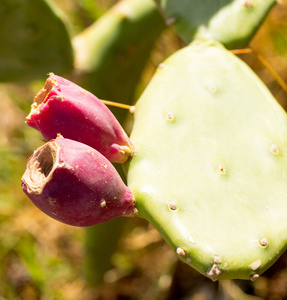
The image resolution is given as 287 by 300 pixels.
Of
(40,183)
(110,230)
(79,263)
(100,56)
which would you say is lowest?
(79,263)

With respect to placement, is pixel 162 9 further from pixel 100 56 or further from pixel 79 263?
pixel 79 263

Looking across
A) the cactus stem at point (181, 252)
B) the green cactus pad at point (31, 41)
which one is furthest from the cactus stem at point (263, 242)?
the green cactus pad at point (31, 41)

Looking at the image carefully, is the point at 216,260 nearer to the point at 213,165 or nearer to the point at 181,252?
the point at 181,252

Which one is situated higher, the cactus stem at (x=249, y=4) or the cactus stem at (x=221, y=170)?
the cactus stem at (x=249, y=4)

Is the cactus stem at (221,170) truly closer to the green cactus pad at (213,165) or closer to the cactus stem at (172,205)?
the green cactus pad at (213,165)

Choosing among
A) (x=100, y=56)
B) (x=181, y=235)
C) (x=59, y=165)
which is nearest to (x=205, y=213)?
(x=181, y=235)
